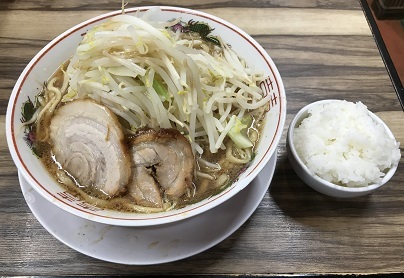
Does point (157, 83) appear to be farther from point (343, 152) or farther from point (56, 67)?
point (343, 152)

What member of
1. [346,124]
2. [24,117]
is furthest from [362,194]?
[24,117]

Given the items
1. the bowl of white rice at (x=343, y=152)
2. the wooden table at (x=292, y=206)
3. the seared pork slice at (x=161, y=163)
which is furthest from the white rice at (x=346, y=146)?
the seared pork slice at (x=161, y=163)

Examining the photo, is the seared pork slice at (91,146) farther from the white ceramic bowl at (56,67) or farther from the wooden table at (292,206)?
the wooden table at (292,206)

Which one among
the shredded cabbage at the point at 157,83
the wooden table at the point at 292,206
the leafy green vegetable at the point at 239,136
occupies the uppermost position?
the shredded cabbage at the point at 157,83

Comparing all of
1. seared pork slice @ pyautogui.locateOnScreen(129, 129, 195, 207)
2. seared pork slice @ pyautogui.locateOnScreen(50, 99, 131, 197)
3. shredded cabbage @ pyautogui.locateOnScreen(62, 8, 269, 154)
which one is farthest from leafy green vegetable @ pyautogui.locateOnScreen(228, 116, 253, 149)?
seared pork slice @ pyautogui.locateOnScreen(50, 99, 131, 197)

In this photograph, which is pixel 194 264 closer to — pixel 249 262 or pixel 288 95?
pixel 249 262

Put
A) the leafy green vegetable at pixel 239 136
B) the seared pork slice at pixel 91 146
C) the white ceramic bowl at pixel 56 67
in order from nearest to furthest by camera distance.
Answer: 1. the white ceramic bowl at pixel 56 67
2. the seared pork slice at pixel 91 146
3. the leafy green vegetable at pixel 239 136

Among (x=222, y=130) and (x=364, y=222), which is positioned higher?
(x=222, y=130)
